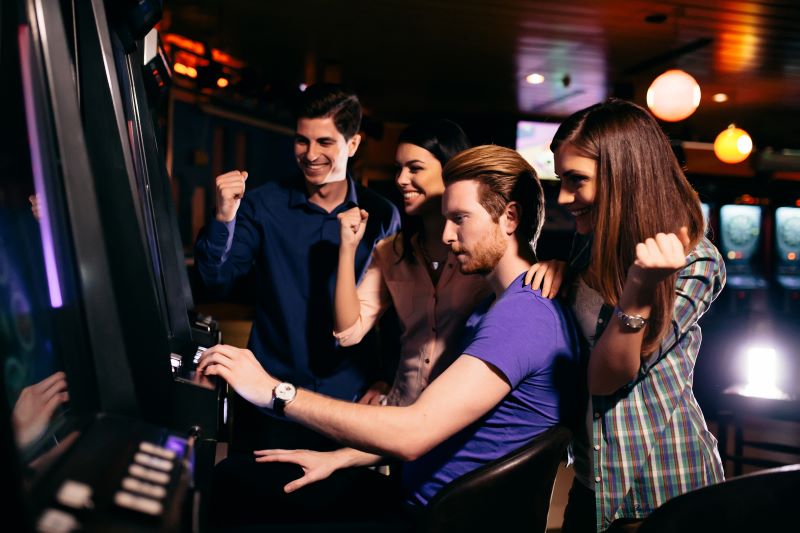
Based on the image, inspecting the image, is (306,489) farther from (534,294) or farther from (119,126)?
(119,126)

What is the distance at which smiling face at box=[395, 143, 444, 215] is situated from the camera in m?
1.97

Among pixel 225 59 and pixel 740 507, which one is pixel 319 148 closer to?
pixel 740 507

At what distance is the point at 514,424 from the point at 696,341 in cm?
44

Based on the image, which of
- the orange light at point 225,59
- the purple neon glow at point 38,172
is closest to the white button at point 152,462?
the purple neon glow at point 38,172

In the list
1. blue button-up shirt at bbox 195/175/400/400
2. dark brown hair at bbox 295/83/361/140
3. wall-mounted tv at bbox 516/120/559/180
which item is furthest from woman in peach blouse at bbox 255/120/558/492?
wall-mounted tv at bbox 516/120/559/180

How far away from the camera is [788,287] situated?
7082 mm

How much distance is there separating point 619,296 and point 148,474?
0.96 meters

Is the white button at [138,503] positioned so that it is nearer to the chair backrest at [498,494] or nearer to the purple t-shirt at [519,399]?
the chair backrest at [498,494]

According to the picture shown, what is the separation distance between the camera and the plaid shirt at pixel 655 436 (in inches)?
53.8

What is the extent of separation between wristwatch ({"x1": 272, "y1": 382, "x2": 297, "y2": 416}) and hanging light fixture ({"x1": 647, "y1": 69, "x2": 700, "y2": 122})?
4240mm

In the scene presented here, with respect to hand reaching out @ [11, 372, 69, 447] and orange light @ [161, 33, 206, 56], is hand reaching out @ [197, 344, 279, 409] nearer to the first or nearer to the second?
hand reaching out @ [11, 372, 69, 447]

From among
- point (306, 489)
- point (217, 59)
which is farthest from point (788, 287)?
point (306, 489)

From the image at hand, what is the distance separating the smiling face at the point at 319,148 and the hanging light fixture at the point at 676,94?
3.27 m

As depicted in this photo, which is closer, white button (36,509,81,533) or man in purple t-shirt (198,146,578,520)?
white button (36,509,81,533)
